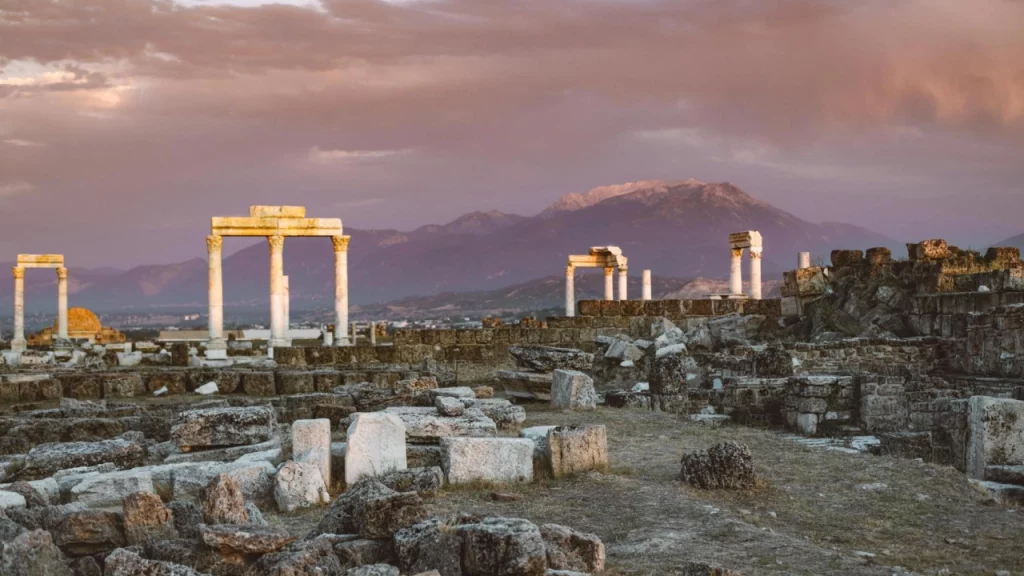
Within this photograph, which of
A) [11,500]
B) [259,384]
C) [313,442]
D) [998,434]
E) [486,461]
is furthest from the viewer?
[259,384]

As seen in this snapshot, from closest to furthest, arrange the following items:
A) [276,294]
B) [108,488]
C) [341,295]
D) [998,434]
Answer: [108,488] < [998,434] < [276,294] < [341,295]

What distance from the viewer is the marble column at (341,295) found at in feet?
118

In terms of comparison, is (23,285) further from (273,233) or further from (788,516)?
(788,516)

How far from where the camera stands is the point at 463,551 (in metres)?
7.25

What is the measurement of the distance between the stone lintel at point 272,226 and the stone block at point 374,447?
25.3 metres

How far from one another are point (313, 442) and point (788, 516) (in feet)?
16.1

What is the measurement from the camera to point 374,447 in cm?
1085

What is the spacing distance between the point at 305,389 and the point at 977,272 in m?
18.2

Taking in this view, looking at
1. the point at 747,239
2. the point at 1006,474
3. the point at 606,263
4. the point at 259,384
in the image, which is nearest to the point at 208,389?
the point at 259,384

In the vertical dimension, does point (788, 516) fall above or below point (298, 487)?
below

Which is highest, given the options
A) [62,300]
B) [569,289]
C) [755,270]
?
[755,270]

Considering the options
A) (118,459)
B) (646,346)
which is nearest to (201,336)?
(646,346)

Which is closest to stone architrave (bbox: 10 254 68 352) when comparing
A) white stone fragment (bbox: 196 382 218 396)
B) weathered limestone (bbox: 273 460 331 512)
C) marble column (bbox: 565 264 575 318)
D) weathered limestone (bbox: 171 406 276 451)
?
marble column (bbox: 565 264 575 318)

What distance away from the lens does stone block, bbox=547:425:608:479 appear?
11.0m
